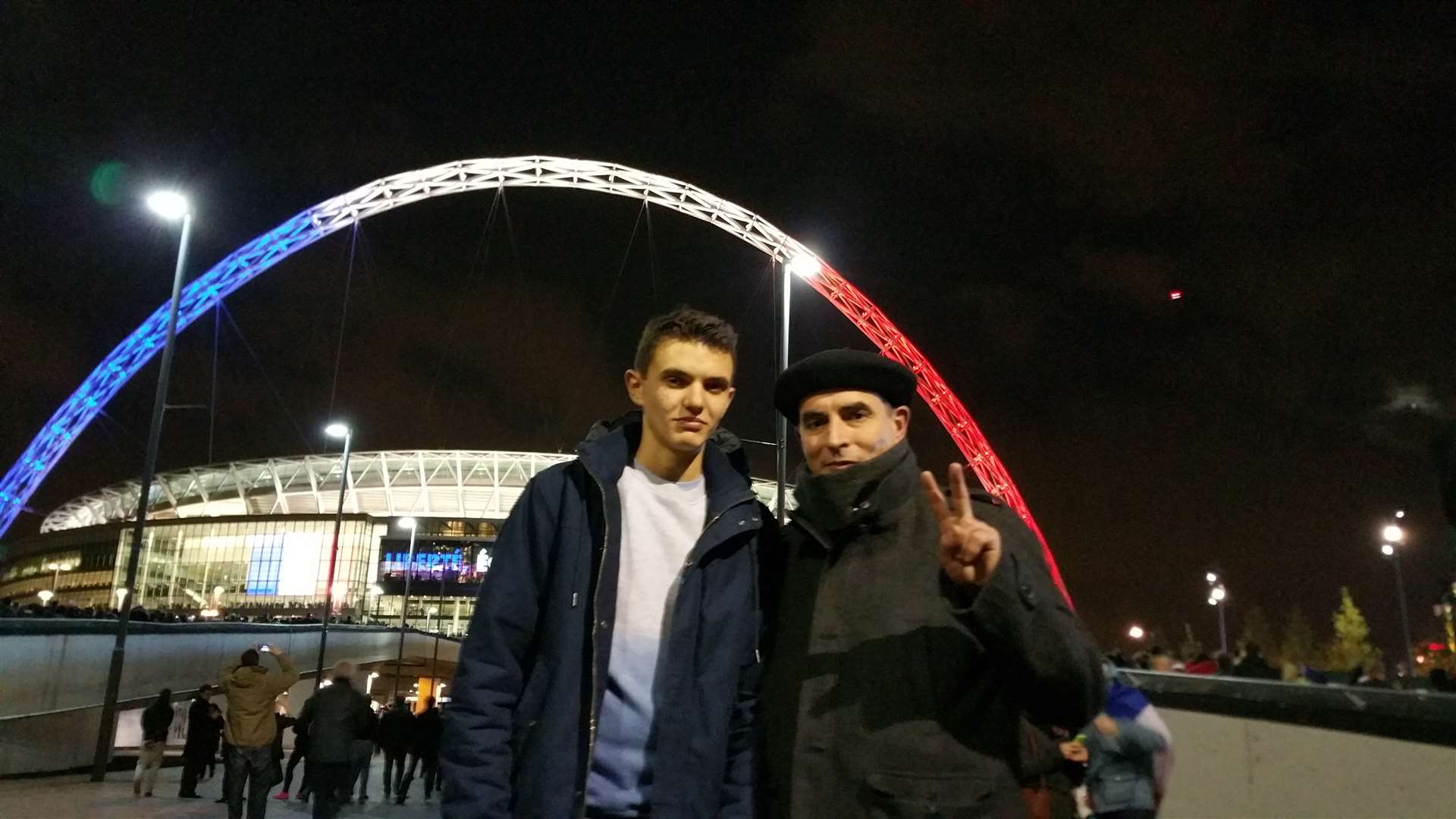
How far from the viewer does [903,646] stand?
2.52 m

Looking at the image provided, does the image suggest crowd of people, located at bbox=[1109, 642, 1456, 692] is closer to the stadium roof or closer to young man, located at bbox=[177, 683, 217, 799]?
young man, located at bbox=[177, 683, 217, 799]

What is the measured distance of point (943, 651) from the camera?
2.48 meters

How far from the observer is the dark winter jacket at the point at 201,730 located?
1569 centimetres

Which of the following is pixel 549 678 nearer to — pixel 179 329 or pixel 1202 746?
pixel 1202 746

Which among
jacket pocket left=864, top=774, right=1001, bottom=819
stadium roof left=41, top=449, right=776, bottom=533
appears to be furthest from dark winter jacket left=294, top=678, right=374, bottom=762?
stadium roof left=41, top=449, right=776, bottom=533

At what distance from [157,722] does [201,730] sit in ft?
2.21

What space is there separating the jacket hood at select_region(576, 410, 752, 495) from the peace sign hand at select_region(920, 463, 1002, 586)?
807 mm

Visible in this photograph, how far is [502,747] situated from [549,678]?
0.22m

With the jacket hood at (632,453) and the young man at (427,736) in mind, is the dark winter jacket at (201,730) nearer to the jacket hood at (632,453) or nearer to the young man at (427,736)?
the young man at (427,736)

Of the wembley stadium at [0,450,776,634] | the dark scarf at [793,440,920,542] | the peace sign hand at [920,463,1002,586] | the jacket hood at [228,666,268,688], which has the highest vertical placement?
the wembley stadium at [0,450,776,634]

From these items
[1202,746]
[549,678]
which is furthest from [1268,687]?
[549,678]

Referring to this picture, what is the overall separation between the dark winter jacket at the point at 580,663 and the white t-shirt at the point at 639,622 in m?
0.06

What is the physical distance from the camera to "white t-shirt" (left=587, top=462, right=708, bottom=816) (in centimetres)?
271

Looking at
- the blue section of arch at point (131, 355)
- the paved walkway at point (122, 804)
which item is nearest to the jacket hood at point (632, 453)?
the paved walkway at point (122, 804)
